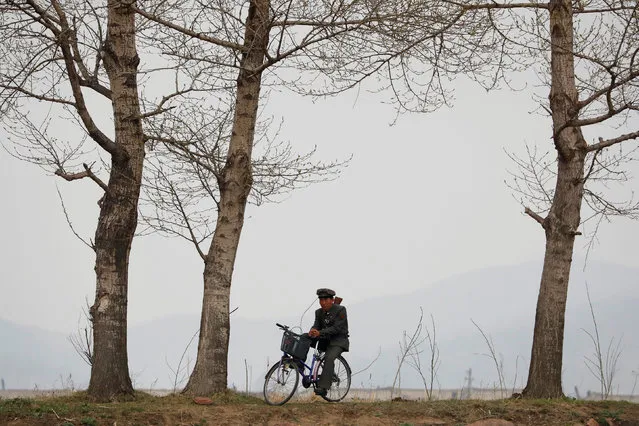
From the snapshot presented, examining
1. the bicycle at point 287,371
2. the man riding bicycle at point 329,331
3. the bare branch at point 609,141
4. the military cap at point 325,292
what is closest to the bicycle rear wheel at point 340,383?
the man riding bicycle at point 329,331

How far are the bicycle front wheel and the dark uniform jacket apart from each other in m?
0.75

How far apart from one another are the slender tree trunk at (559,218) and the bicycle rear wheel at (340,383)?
3.14m

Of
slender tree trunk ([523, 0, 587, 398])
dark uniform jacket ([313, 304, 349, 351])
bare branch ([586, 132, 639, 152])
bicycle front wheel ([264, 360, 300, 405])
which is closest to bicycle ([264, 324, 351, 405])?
bicycle front wheel ([264, 360, 300, 405])

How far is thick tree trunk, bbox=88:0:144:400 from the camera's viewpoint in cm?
1388

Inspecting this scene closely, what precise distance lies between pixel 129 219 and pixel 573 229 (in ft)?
24.7

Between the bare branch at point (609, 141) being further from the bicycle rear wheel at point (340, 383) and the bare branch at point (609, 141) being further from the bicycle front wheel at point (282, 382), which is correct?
the bicycle front wheel at point (282, 382)

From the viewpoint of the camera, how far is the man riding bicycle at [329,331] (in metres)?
14.2

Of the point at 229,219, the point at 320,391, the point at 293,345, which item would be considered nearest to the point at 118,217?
the point at 229,219

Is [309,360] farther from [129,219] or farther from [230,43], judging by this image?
[230,43]

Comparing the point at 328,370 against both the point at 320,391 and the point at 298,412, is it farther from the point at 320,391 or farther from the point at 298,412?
the point at 298,412

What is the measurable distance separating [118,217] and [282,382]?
12.0ft

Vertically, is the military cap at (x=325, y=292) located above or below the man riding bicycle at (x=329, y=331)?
above

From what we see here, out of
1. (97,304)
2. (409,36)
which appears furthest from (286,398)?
(409,36)

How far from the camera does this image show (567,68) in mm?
15922
